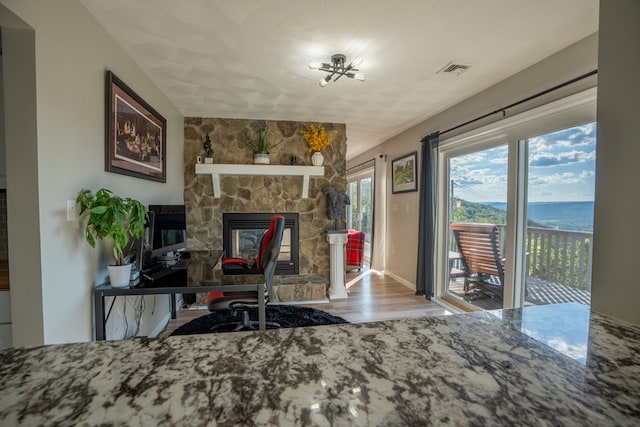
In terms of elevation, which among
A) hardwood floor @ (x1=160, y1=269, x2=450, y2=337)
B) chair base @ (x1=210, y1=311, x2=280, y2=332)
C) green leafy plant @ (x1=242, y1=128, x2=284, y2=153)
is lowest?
hardwood floor @ (x1=160, y1=269, x2=450, y2=337)

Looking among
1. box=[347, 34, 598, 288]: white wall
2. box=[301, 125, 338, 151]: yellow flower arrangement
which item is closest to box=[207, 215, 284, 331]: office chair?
box=[301, 125, 338, 151]: yellow flower arrangement

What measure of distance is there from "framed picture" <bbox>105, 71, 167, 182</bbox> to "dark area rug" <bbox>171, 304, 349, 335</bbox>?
58.5 inches

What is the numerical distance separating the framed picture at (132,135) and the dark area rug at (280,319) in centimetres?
149

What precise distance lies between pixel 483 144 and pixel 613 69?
2.37m

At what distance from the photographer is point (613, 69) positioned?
792 mm

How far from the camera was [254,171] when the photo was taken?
358 cm

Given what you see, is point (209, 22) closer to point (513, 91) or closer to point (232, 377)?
point (232, 377)

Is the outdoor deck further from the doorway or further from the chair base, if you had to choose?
the doorway

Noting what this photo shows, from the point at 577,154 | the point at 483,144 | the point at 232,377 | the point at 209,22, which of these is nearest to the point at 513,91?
the point at 483,144

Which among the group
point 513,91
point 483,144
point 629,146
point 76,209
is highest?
point 513,91

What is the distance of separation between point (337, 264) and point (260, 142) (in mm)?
1891

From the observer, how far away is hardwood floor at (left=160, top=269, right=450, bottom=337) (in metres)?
3.13

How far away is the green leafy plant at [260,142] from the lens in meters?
3.65

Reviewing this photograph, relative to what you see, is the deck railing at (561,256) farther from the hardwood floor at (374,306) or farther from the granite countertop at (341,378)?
the granite countertop at (341,378)
